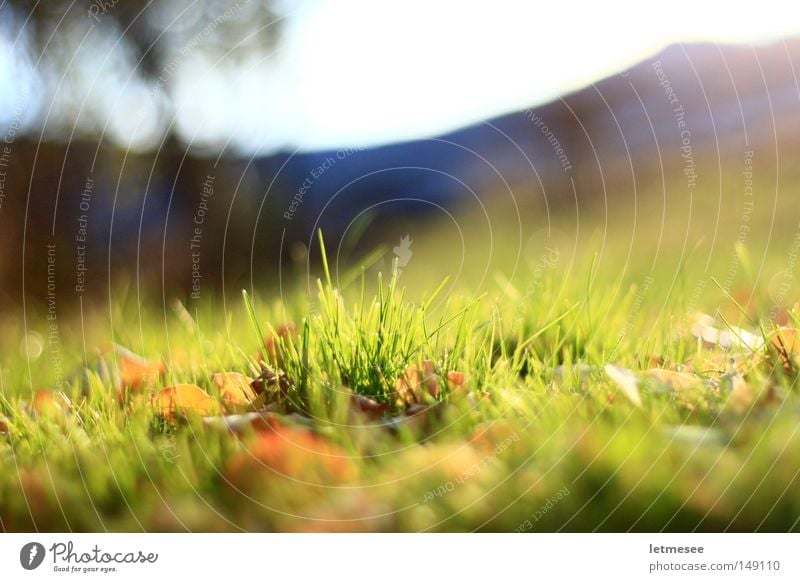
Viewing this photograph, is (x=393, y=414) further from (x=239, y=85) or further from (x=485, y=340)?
(x=239, y=85)

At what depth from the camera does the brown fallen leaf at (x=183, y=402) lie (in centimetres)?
88

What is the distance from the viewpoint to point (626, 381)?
33.7 inches

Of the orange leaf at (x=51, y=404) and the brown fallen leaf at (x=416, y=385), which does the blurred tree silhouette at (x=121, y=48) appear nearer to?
the orange leaf at (x=51, y=404)

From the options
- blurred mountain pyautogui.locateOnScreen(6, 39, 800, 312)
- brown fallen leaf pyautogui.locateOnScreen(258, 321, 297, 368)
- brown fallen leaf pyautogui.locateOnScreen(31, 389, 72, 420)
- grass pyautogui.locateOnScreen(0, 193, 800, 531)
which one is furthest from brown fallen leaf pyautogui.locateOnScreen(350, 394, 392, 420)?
brown fallen leaf pyautogui.locateOnScreen(31, 389, 72, 420)

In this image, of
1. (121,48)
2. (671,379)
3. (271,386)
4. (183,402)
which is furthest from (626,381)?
(121,48)

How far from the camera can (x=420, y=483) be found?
83 cm

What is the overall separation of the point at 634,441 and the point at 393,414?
0.88ft

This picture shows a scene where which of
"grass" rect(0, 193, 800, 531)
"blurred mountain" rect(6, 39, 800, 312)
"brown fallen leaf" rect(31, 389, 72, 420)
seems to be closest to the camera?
"grass" rect(0, 193, 800, 531)

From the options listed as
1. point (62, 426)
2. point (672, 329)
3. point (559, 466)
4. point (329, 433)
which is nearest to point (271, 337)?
point (329, 433)

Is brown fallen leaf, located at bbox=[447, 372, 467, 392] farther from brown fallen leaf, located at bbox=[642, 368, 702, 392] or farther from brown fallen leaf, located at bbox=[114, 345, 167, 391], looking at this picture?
brown fallen leaf, located at bbox=[114, 345, 167, 391]

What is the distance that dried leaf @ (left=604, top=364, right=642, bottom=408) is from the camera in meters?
0.83
